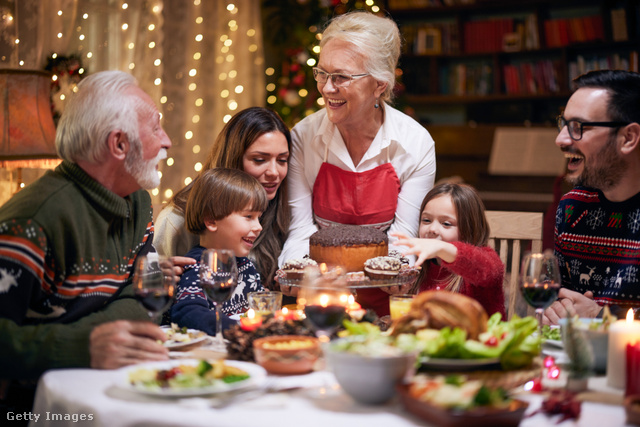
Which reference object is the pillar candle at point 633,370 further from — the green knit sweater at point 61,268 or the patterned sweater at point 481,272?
the green knit sweater at point 61,268

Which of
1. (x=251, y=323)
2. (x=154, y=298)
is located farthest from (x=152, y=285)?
(x=251, y=323)

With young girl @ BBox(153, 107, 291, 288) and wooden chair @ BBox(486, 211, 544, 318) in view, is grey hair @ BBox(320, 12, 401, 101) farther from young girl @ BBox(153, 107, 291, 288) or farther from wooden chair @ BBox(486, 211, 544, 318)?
wooden chair @ BBox(486, 211, 544, 318)

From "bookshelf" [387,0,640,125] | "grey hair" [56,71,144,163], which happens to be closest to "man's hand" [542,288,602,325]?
"grey hair" [56,71,144,163]

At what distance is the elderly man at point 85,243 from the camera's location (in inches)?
57.9

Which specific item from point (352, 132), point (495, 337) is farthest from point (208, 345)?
point (352, 132)

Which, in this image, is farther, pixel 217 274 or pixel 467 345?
pixel 217 274

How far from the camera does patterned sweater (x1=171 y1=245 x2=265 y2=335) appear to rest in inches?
74.0

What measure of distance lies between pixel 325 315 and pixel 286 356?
12cm

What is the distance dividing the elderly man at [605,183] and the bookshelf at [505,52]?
405 cm

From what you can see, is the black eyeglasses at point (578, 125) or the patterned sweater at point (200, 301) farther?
the black eyeglasses at point (578, 125)

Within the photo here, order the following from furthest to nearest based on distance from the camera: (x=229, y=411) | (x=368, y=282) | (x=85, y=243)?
(x=368, y=282) < (x=85, y=243) < (x=229, y=411)

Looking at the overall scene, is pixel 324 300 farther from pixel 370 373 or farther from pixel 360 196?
pixel 360 196

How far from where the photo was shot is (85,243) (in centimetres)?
172

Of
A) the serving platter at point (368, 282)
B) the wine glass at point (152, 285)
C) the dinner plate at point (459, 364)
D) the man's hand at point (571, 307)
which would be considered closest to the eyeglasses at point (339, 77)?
the serving platter at point (368, 282)
